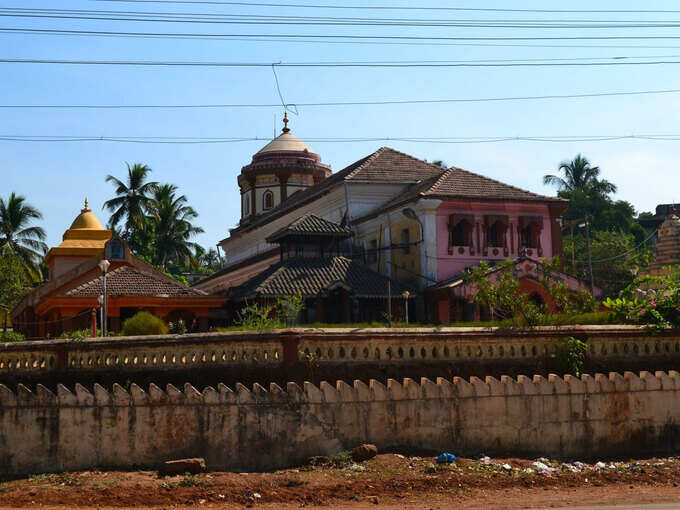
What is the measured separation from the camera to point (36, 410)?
1591cm

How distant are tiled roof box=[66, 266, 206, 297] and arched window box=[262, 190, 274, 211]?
71.2 ft

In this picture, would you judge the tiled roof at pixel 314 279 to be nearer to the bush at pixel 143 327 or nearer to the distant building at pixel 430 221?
the distant building at pixel 430 221

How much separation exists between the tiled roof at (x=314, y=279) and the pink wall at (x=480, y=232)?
6.12ft

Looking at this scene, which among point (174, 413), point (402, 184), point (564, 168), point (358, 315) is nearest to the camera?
point (174, 413)

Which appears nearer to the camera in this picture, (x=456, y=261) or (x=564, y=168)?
(x=456, y=261)

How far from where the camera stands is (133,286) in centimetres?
3056

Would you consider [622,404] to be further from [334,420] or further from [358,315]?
[358,315]

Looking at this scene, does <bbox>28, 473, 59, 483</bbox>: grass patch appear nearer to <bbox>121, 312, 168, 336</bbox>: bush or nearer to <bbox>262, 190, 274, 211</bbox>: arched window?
<bbox>121, 312, 168, 336</bbox>: bush

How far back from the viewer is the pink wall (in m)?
33.7

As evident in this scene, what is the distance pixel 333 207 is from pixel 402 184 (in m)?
3.29

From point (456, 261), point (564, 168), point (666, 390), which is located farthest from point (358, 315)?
point (564, 168)

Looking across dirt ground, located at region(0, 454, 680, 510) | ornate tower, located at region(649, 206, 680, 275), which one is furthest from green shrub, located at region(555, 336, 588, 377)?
ornate tower, located at region(649, 206, 680, 275)

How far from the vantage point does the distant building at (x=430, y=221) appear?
33.5 meters

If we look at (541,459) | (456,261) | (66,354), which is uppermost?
(456,261)
